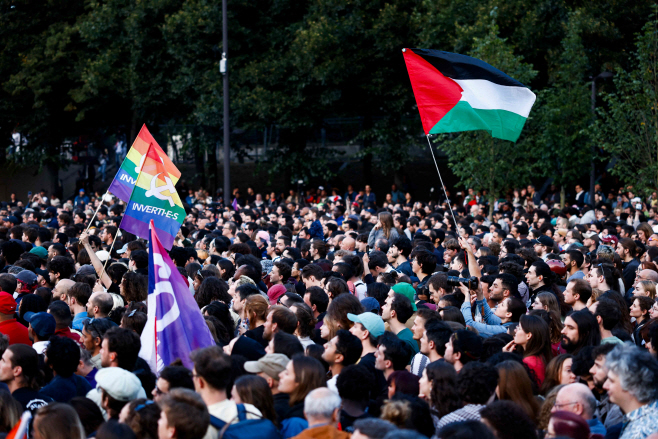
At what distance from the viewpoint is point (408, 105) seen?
28469 millimetres

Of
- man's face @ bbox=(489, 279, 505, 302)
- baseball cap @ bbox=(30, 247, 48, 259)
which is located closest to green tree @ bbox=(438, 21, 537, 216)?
baseball cap @ bbox=(30, 247, 48, 259)

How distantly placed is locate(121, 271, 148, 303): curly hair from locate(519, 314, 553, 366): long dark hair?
160 inches

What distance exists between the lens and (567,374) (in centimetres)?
563

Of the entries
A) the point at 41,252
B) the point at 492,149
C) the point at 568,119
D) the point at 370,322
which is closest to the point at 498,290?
the point at 370,322

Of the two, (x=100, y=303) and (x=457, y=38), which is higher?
(x=457, y=38)

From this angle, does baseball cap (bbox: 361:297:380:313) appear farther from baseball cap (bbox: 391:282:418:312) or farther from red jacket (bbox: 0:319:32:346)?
red jacket (bbox: 0:319:32:346)

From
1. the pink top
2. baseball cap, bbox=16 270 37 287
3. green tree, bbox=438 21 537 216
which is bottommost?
the pink top

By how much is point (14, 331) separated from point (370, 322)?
3.35 metres

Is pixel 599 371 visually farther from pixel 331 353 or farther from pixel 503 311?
pixel 503 311

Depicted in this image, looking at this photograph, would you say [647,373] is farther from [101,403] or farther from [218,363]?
[101,403]

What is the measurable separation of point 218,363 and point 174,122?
92.6 ft

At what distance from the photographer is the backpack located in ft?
14.6

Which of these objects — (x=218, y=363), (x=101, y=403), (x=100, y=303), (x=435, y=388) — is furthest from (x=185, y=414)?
(x=100, y=303)

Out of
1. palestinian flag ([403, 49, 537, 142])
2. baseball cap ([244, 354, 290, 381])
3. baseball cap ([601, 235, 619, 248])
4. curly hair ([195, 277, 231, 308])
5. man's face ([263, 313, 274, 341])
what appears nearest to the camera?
baseball cap ([244, 354, 290, 381])
